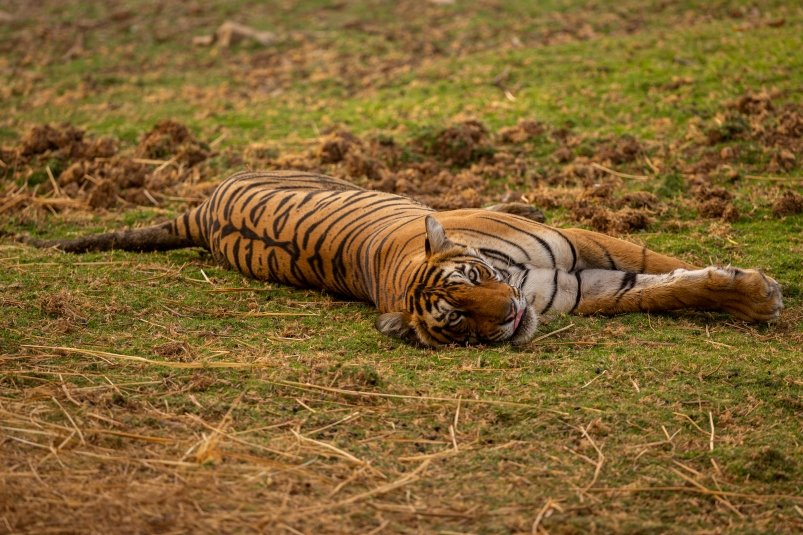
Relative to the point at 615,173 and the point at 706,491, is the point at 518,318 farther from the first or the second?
the point at 615,173

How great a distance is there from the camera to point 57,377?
14.1 ft

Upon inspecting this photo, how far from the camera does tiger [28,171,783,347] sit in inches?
188

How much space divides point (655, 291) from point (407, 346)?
125cm

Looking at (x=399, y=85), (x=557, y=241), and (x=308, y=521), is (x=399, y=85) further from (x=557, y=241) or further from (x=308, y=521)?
(x=308, y=521)

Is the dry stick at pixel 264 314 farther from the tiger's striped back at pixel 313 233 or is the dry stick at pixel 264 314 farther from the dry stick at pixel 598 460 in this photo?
the dry stick at pixel 598 460

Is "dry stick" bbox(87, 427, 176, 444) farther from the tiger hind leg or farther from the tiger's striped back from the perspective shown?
the tiger hind leg

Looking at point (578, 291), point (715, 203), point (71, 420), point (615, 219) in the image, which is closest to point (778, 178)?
point (715, 203)

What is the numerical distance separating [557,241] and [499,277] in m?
0.52

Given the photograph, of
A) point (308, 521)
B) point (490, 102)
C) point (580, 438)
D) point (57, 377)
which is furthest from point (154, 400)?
point (490, 102)

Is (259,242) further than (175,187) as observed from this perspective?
No

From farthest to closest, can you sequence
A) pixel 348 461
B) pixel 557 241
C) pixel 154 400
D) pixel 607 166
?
pixel 607 166 → pixel 557 241 → pixel 154 400 → pixel 348 461

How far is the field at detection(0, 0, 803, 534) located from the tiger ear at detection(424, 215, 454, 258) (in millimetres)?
499

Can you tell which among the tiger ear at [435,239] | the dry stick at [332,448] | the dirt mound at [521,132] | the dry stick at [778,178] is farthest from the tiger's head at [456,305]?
the dirt mound at [521,132]

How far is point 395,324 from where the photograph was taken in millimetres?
4781
